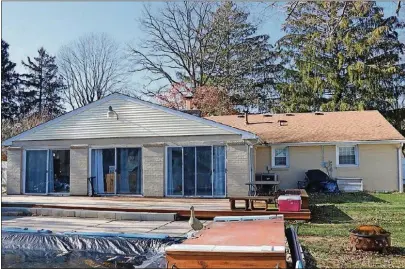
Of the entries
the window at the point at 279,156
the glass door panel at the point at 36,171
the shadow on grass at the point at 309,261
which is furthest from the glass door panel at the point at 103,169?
the shadow on grass at the point at 309,261

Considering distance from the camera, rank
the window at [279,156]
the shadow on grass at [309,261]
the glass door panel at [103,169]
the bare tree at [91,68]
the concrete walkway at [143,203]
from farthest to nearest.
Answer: the bare tree at [91,68]
the window at [279,156]
the glass door panel at [103,169]
the concrete walkway at [143,203]
the shadow on grass at [309,261]

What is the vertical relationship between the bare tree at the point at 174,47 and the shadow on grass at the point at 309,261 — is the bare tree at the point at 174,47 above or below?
above

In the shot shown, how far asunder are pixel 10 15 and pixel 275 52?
87.6 ft

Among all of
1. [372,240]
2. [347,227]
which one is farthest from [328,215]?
[372,240]

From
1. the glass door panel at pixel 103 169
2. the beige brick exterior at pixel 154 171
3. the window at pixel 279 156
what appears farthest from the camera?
the window at pixel 279 156

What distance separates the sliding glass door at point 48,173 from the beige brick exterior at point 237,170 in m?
5.93

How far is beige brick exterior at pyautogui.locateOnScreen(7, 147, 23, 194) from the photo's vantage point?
631 inches

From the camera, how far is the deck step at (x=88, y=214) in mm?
10719

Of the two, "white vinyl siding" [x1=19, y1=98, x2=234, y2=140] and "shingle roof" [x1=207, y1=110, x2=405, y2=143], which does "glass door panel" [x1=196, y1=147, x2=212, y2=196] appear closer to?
"white vinyl siding" [x1=19, y1=98, x2=234, y2=140]

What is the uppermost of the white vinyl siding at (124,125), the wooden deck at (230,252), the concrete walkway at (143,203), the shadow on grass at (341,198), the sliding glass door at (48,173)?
the white vinyl siding at (124,125)

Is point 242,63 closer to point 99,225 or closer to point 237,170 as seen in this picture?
point 237,170

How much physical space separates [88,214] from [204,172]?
4.55 meters

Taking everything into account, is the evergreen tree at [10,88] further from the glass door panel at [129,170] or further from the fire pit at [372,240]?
the fire pit at [372,240]

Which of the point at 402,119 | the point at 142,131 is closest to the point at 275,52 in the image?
the point at 402,119
